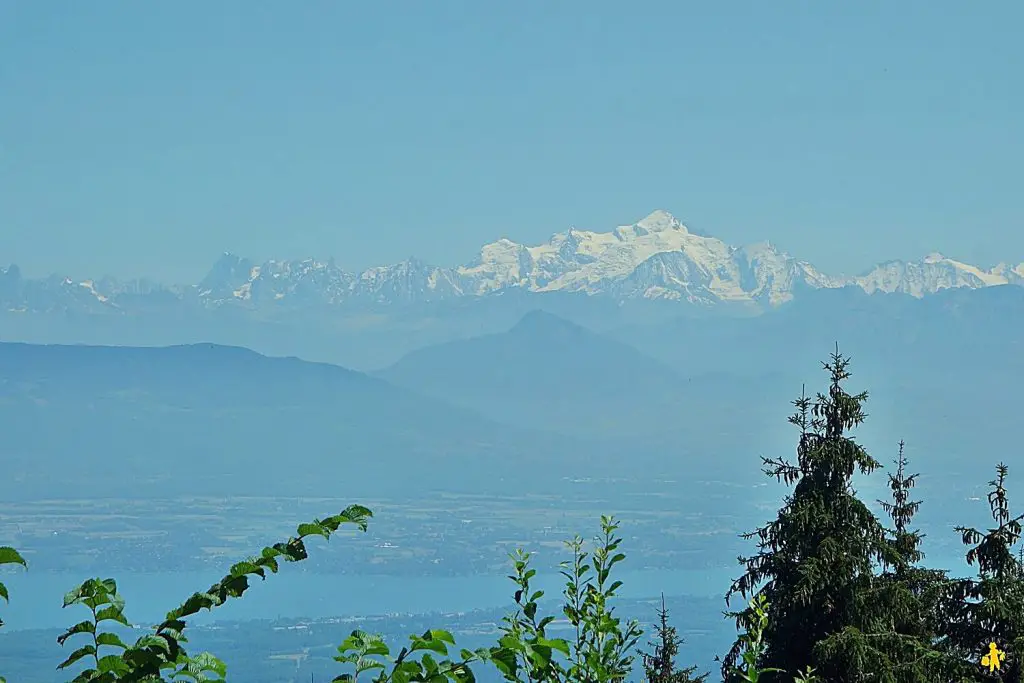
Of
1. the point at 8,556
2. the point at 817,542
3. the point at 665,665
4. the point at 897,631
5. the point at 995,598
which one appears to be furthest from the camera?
the point at 665,665

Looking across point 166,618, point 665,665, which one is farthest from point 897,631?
point 166,618

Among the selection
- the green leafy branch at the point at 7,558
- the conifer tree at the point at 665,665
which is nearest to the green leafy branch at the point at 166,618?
the green leafy branch at the point at 7,558

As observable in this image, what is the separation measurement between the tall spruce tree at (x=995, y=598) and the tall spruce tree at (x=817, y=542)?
1.37 meters

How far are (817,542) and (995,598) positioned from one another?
8.79 feet

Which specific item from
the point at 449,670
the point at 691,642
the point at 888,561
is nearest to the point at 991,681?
the point at 888,561

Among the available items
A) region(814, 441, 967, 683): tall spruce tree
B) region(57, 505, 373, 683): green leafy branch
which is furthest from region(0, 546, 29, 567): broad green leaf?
region(814, 441, 967, 683): tall spruce tree

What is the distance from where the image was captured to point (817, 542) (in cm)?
1466

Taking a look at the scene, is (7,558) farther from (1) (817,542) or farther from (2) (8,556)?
(1) (817,542)

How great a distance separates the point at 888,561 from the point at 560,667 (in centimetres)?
1152

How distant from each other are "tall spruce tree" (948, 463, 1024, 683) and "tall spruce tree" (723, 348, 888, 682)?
1372mm

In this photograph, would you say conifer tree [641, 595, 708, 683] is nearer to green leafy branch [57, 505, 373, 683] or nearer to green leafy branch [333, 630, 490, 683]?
green leafy branch [333, 630, 490, 683]

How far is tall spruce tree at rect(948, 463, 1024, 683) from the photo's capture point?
1193 centimetres

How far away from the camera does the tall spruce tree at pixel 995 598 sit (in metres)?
11.9

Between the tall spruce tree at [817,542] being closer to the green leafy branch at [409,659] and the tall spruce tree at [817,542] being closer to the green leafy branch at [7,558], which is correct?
the green leafy branch at [409,659]
